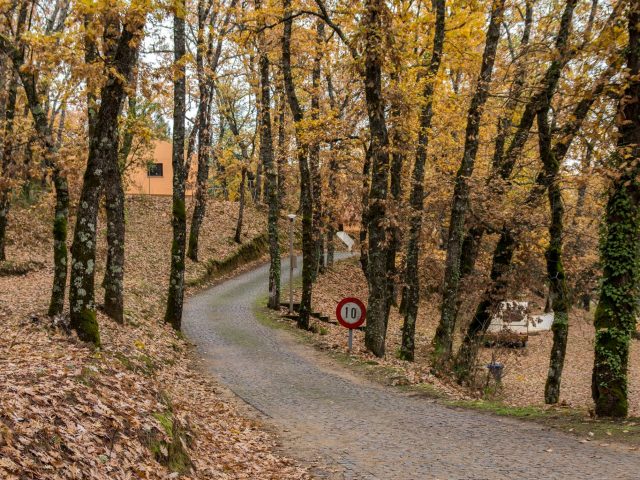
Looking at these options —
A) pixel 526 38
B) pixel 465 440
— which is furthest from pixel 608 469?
pixel 526 38

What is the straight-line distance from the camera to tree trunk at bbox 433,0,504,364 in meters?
14.2

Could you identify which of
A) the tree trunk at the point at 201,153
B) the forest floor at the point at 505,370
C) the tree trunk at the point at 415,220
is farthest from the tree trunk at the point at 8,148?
the tree trunk at the point at 415,220

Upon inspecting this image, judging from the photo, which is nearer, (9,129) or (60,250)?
(60,250)

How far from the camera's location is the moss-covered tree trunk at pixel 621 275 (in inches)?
358

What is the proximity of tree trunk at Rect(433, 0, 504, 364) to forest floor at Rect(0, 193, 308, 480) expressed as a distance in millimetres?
6608

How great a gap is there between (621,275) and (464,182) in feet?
18.3

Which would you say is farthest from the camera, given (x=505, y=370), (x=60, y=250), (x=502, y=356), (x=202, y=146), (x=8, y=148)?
(x=202, y=146)

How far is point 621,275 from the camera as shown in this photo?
30.2 feet

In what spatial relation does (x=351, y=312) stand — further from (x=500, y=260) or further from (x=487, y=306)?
(x=500, y=260)

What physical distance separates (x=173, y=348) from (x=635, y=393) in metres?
14.7

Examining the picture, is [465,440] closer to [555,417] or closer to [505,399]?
[555,417]

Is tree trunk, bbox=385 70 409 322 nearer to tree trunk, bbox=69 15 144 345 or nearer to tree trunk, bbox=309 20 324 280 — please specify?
tree trunk, bbox=309 20 324 280

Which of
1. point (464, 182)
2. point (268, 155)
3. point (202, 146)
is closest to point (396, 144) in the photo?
point (464, 182)

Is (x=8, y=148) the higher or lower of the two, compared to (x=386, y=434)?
higher
